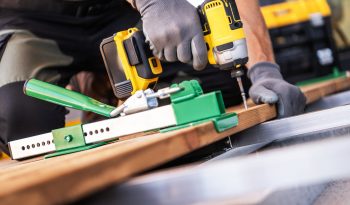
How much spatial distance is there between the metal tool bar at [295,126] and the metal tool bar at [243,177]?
645 millimetres

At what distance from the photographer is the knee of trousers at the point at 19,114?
1776mm

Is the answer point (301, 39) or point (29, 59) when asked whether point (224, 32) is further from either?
point (301, 39)

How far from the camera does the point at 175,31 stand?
4.22 ft

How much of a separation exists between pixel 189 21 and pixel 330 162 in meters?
0.76

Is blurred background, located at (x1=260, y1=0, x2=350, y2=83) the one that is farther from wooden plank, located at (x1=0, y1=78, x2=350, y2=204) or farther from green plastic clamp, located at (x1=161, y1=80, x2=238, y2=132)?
wooden plank, located at (x1=0, y1=78, x2=350, y2=204)

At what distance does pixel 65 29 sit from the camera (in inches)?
82.4

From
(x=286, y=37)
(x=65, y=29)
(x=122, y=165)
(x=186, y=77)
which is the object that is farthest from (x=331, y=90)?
(x=122, y=165)

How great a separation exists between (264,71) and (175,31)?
0.58 metres

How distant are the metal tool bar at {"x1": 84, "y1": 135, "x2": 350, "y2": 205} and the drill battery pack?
2.70m

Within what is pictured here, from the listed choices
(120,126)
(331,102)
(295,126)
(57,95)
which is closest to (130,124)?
(120,126)

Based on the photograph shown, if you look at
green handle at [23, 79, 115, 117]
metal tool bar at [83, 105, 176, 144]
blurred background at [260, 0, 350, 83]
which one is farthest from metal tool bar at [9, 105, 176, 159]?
blurred background at [260, 0, 350, 83]

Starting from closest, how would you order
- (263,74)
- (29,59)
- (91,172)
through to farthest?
(91,172) < (263,74) < (29,59)

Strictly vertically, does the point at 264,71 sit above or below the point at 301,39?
above

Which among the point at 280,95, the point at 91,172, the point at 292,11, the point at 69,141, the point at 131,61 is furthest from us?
the point at 292,11
